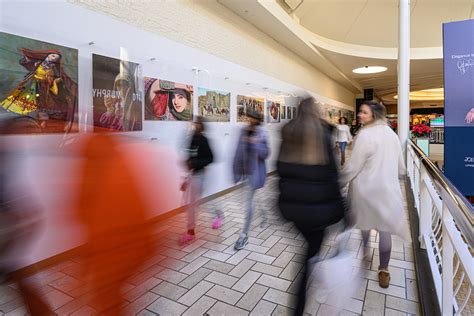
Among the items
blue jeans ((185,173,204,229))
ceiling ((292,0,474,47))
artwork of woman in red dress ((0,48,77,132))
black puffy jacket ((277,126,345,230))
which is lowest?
blue jeans ((185,173,204,229))

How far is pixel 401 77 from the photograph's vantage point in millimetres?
7191

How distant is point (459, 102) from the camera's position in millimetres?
4418

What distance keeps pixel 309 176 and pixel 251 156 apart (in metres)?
1.70

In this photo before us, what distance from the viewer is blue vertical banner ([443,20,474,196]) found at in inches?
170

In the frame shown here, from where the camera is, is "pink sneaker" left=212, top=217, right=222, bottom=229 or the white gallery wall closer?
the white gallery wall

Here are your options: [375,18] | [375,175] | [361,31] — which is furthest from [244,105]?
[375,18]

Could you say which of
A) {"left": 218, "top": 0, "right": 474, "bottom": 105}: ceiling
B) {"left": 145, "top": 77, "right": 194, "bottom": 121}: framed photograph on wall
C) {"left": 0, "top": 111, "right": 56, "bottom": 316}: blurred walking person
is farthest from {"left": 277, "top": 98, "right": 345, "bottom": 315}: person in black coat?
{"left": 218, "top": 0, "right": 474, "bottom": 105}: ceiling

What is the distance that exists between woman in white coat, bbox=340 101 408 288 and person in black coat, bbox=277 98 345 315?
0.47 meters

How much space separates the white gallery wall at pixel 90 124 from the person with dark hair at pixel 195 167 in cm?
31

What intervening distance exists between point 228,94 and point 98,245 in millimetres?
4727

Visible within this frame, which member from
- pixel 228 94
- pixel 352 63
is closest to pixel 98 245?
pixel 228 94

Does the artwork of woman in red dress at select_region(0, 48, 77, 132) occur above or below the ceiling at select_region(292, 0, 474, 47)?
below

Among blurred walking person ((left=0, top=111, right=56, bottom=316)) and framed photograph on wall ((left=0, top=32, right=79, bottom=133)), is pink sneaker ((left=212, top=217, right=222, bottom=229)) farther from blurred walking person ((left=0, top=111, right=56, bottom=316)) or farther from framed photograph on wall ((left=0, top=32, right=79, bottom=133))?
blurred walking person ((left=0, top=111, right=56, bottom=316))

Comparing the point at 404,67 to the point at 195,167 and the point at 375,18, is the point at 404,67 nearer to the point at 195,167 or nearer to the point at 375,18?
the point at 375,18
